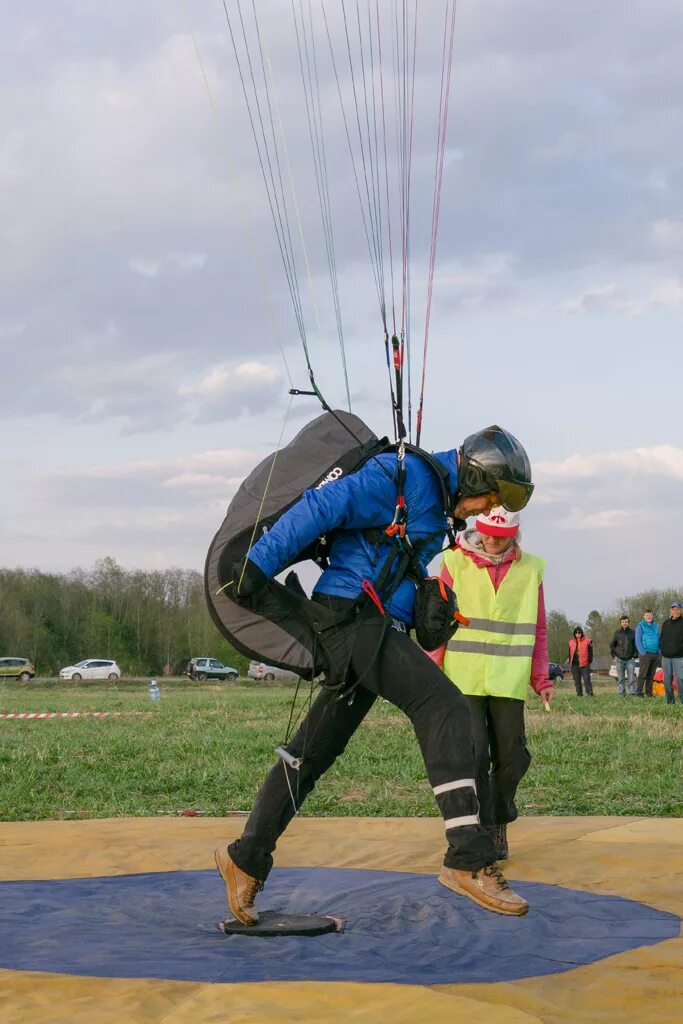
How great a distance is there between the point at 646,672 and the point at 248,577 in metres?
19.0

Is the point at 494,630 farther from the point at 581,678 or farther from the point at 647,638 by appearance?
the point at 581,678

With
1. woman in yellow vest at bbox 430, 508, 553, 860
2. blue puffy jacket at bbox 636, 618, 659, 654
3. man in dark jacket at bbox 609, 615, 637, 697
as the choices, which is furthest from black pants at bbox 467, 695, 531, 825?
man in dark jacket at bbox 609, 615, 637, 697

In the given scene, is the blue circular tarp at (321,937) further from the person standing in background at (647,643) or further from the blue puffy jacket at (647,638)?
the blue puffy jacket at (647,638)

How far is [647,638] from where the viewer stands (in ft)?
67.7

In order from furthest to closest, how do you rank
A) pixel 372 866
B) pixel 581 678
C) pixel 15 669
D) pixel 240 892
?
pixel 15 669, pixel 581 678, pixel 372 866, pixel 240 892

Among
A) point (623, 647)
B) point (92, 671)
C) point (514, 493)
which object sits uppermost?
point (514, 493)

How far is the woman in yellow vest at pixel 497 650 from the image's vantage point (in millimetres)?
5145

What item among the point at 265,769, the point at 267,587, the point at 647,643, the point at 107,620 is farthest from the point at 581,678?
the point at 107,620

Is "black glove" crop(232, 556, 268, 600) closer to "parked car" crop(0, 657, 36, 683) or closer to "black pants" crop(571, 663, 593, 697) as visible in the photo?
"black pants" crop(571, 663, 593, 697)

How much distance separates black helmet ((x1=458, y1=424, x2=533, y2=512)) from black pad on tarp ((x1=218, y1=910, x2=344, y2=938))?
1599 mm

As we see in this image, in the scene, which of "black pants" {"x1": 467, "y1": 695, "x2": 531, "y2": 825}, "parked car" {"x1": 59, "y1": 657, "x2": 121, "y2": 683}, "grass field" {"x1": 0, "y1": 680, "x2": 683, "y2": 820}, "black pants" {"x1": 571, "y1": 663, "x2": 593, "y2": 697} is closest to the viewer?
"black pants" {"x1": 467, "y1": 695, "x2": 531, "y2": 825}

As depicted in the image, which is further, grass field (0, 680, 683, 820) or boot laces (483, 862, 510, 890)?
grass field (0, 680, 683, 820)

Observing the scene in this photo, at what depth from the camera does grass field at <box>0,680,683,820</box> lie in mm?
7066

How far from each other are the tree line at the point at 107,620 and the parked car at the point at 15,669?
10759 millimetres
